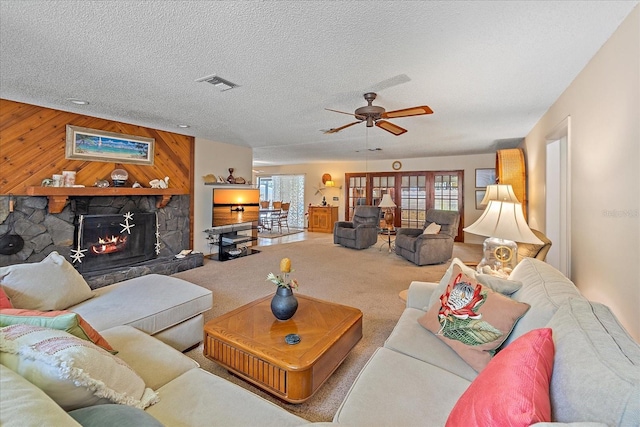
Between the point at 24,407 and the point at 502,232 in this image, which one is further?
the point at 502,232

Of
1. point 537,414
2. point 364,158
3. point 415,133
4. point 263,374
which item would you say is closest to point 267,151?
point 364,158

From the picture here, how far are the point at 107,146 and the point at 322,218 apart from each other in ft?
19.9

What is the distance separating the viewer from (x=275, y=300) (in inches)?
77.8

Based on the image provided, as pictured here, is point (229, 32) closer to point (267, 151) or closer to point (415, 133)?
point (415, 133)

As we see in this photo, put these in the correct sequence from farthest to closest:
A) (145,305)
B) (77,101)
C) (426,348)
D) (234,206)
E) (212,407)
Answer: (234,206), (77,101), (145,305), (426,348), (212,407)

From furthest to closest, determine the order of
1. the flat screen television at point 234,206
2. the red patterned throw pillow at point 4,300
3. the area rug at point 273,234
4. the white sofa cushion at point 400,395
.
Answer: the area rug at point 273,234 < the flat screen television at point 234,206 < the red patterned throw pillow at point 4,300 < the white sofa cushion at point 400,395

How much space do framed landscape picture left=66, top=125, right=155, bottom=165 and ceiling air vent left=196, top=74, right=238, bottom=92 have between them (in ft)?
7.89

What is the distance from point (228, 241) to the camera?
557 cm

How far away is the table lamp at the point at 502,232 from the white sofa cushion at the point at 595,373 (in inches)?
44.5

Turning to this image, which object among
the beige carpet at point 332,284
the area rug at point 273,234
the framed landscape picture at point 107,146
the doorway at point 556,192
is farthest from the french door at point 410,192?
the framed landscape picture at point 107,146

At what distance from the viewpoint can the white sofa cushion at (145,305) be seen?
1.91m

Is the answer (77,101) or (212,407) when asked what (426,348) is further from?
(77,101)

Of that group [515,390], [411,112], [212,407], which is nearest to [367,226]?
[411,112]

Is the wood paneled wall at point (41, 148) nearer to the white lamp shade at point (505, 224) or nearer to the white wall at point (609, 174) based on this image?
the white lamp shade at point (505, 224)
